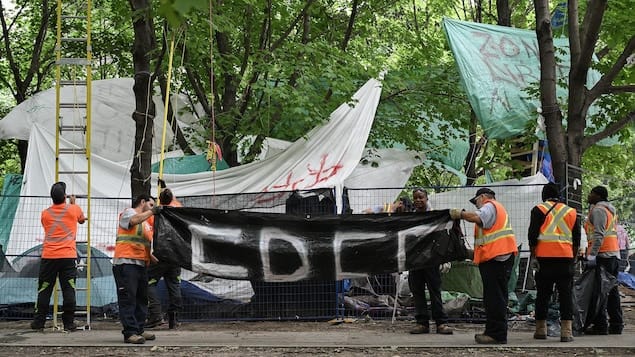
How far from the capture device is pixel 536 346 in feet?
30.7

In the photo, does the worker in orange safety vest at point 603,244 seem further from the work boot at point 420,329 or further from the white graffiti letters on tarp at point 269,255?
the white graffiti letters on tarp at point 269,255

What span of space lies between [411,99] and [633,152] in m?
11.5

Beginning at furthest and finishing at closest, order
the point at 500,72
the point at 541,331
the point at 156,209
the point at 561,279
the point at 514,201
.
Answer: the point at 500,72 → the point at 514,201 → the point at 541,331 → the point at 156,209 → the point at 561,279

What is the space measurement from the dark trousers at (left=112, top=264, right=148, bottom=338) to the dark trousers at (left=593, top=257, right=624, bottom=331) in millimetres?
5642

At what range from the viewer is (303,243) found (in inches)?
432

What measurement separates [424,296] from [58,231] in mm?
5005

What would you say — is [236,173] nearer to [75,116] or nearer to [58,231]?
[75,116]

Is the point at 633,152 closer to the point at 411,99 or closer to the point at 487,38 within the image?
the point at 411,99

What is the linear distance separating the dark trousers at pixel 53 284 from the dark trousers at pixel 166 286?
1.06 meters

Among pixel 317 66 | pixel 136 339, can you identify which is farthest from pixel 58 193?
pixel 317 66

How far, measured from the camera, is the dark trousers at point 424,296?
424 inches

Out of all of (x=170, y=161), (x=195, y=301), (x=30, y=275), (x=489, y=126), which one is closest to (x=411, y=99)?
(x=489, y=126)

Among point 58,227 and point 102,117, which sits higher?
point 102,117

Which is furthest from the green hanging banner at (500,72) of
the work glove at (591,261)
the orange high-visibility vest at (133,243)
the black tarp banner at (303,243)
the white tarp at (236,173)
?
the orange high-visibility vest at (133,243)
